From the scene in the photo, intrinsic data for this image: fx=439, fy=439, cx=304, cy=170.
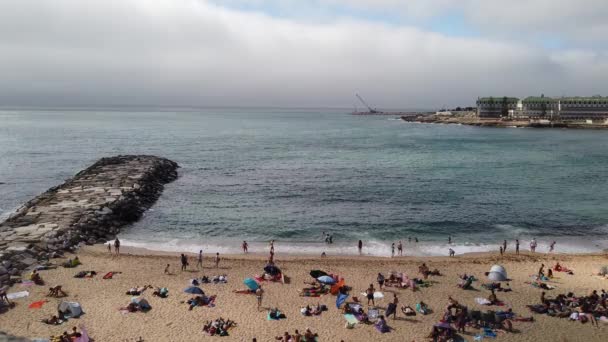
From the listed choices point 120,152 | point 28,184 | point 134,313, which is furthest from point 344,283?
point 120,152

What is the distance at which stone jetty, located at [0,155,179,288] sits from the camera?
2855 cm

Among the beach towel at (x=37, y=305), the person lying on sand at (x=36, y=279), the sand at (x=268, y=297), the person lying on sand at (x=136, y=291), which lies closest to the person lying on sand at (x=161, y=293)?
the sand at (x=268, y=297)

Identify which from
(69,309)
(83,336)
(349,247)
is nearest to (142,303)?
(69,309)

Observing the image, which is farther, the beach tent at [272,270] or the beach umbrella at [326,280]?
the beach tent at [272,270]

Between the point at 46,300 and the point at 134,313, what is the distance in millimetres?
4878

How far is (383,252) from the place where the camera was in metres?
32.8

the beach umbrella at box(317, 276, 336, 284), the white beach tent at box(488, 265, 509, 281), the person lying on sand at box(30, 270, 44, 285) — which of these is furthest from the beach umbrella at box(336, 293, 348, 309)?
the person lying on sand at box(30, 270, 44, 285)

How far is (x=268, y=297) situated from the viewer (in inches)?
941

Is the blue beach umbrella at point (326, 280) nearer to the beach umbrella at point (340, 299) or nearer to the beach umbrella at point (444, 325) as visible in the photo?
the beach umbrella at point (340, 299)

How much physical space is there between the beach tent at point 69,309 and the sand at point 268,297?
15.9 inches

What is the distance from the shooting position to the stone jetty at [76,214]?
1124 inches

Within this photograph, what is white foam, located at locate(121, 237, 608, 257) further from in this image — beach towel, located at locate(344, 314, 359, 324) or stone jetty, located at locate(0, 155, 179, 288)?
beach towel, located at locate(344, 314, 359, 324)

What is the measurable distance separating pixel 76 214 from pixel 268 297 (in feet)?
Result: 73.8

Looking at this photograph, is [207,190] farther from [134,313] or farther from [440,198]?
[134,313]
